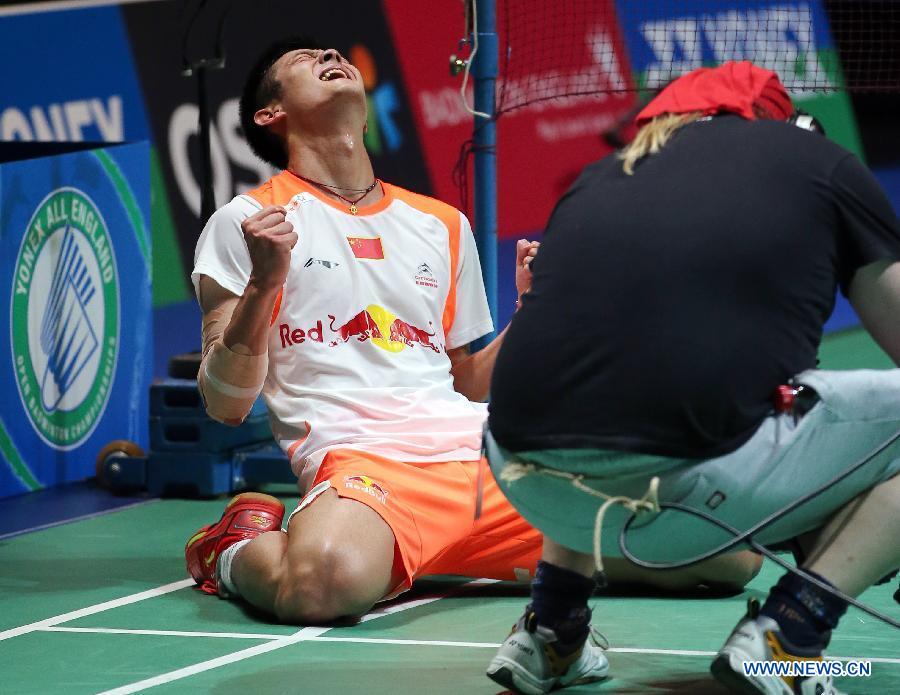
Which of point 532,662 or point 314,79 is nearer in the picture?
point 532,662

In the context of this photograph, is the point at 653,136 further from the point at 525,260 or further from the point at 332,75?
the point at 332,75

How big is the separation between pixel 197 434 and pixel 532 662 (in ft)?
8.49

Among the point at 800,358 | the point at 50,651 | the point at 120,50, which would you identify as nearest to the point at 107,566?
the point at 50,651

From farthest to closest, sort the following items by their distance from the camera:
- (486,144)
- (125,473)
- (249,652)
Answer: (125,473) < (486,144) < (249,652)

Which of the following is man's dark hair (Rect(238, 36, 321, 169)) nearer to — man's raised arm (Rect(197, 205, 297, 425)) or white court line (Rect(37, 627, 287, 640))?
man's raised arm (Rect(197, 205, 297, 425))

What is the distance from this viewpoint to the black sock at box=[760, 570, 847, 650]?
267 centimetres

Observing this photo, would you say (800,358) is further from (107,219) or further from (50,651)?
(107,219)

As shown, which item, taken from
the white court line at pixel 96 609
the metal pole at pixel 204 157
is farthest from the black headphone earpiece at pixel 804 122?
the metal pole at pixel 204 157

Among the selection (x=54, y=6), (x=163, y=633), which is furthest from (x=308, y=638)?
(x=54, y=6)

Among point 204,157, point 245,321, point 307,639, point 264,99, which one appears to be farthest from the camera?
point 204,157

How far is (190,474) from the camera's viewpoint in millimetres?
5258

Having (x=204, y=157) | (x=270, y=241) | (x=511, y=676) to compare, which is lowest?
(x=511, y=676)

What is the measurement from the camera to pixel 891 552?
271 centimetres

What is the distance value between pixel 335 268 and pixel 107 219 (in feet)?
6.49
